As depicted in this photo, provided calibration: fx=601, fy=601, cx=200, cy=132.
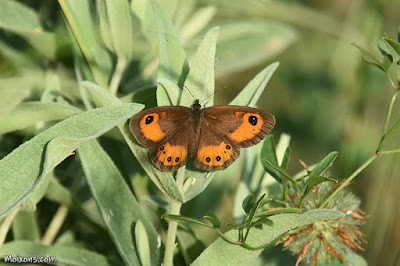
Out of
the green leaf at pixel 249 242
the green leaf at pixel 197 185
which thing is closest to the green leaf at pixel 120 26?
the green leaf at pixel 197 185

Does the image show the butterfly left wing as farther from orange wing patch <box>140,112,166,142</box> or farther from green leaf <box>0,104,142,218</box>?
green leaf <box>0,104,142,218</box>

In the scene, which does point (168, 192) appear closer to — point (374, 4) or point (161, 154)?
point (161, 154)

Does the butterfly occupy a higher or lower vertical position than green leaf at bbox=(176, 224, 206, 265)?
higher

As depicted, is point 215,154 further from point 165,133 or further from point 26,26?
point 26,26

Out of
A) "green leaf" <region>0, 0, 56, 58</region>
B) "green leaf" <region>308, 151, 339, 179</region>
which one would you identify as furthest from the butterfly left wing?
"green leaf" <region>0, 0, 56, 58</region>

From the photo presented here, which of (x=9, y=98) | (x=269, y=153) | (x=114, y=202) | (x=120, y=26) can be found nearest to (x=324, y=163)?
(x=269, y=153)
